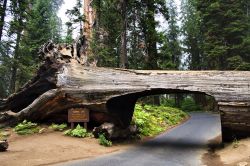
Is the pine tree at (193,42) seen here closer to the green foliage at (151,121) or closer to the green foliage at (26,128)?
the green foliage at (151,121)

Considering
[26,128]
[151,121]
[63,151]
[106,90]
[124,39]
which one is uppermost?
[124,39]

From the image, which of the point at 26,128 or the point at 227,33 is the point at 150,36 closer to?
the point at 227,33

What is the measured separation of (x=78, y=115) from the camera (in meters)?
16.4

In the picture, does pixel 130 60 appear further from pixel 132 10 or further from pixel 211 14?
pixel 211 14

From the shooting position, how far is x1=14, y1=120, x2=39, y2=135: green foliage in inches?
629

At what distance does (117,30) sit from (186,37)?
25845mm

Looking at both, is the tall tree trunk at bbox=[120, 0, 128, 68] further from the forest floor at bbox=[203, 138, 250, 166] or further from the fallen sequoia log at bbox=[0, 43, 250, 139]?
the forest floor at bbox=[203, 138, 250, 166]

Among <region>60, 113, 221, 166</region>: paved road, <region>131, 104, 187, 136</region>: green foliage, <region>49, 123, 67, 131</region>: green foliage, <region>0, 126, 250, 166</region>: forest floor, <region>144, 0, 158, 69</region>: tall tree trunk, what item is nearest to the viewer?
<region>0, 126, 250, 166</region>: forest floor

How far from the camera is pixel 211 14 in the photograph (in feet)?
128

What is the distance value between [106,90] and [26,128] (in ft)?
13.9

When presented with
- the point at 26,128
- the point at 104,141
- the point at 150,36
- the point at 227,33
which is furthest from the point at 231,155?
the point at 227,33

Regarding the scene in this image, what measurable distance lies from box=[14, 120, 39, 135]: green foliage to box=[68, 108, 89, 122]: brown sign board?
170cm

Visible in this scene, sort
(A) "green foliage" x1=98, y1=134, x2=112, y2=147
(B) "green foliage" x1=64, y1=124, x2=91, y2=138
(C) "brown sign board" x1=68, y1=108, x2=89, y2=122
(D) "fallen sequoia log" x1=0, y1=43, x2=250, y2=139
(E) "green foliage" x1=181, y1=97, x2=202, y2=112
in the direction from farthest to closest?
(E) "green foliage" x1=181, y1=97, x2=202, y2=112 → (C) "brown sign board" x1=68, y1=108, x2=89, y2=122 → (B) "green foliage" x1=64, y1=124, x2=91, y2=138 → (A) "green foliage" x1=98, y1=134, x2=112, y2=147 → (D) "fallen sequoia log" x1=0, y1=43, x2=250, y2=139

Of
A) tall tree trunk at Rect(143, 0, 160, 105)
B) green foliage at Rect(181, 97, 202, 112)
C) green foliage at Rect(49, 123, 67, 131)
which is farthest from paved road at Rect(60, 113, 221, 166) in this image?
green foliage at Rect(181, 97, 202, 112)
